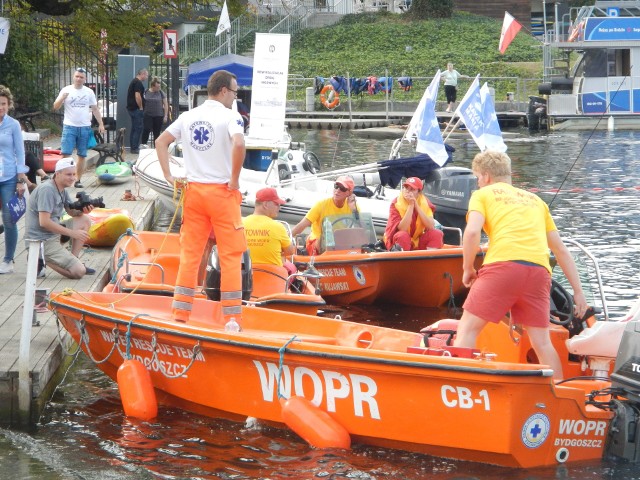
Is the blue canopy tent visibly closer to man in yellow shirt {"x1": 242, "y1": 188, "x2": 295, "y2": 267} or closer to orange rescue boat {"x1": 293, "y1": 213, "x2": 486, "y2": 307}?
orange rescue boat {"x1": 293, "y1": 213, "x2": 486, "y2": 307}

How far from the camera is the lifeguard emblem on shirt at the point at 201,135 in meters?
8.45

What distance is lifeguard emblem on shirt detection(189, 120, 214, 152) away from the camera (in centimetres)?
845

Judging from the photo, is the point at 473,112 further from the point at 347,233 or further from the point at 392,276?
the point at 392,276

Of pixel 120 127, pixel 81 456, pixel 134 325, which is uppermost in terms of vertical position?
pixel 120 127

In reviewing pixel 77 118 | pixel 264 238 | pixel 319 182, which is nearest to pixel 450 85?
pixel 319 182

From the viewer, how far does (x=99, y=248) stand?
531 inches

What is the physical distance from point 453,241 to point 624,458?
27.3 feet

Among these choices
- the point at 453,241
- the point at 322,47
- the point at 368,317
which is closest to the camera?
the point at 368,317

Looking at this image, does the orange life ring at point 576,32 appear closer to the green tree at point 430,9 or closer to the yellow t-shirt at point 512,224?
the green tree at point 430,9

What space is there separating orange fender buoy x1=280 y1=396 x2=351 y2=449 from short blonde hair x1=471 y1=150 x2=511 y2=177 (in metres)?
1.98

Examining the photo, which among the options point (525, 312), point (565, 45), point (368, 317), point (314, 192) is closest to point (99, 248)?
point (368, 317)

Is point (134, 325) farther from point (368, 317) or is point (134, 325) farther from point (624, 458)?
point (368, 317)

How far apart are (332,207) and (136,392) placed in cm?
470

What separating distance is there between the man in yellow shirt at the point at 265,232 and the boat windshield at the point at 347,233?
249cm
